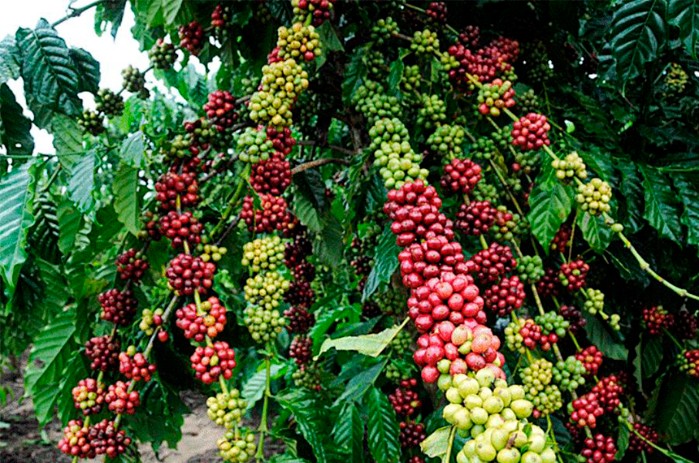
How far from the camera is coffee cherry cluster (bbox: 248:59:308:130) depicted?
1.33 meters

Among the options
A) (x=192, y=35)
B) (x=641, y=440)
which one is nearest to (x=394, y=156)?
(x=192, y=35)

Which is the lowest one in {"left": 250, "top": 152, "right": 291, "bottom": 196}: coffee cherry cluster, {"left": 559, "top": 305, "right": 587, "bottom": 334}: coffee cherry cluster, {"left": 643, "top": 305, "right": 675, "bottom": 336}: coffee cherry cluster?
{"left": 643, "top": 305, "right": 675, "bottom": 336}: coffee cherry cluster

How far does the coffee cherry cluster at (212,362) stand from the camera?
1210mm

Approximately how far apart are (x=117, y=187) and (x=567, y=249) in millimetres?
1450

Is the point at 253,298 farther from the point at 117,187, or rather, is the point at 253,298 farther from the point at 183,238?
the point at 117,187

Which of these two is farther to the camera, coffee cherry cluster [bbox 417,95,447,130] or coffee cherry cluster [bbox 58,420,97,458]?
coffee cherry cluster [bbox 417,95,447,130]

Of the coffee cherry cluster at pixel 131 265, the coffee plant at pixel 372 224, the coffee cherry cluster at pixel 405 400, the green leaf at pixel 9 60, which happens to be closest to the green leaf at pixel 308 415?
the coffee plant at pixel 372 224

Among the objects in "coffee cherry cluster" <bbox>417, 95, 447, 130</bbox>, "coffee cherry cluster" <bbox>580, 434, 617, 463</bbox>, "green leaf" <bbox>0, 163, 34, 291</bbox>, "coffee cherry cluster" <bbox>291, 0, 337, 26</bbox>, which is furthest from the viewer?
"coffee cherry cluster" <bbox>417, 95, 447, 130</bbox>

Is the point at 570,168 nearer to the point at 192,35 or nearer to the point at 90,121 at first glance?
the point at 192,35

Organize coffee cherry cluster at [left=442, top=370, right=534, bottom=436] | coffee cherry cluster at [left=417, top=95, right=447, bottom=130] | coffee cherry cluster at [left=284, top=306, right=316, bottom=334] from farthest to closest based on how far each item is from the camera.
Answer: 1. coffee cherry cluster at [left=284, top=306, right=316, bottom=334]
2. coffee cherry cluster at [left=417, top=95, right=447, bottom=130]
3. coffee cherry cluster at [left=442, top=370, right=534, bottom=436]

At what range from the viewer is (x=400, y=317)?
1.90 meters

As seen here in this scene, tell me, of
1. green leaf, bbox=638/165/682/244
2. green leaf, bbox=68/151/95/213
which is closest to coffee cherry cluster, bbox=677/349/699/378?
green leaf, bbox=638/165/682/244

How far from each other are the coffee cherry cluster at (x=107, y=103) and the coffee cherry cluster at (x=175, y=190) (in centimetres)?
74

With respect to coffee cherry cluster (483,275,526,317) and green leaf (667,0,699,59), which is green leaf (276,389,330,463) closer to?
coffee cherry cluster (483,275,526,317)
